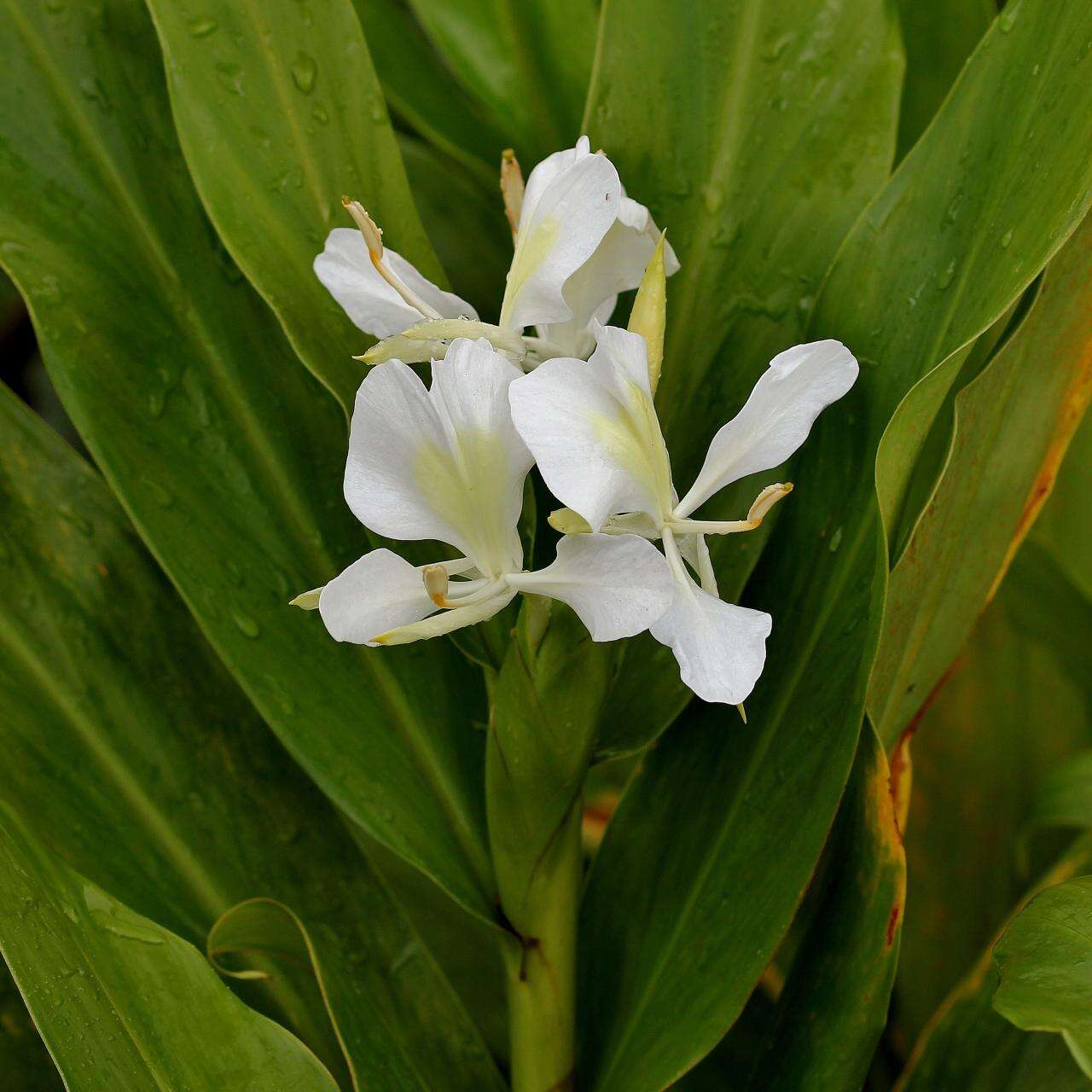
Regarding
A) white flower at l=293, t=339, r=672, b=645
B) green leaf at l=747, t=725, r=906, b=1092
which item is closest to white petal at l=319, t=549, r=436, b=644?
white flower at l=293, t=339, r=672, b=645

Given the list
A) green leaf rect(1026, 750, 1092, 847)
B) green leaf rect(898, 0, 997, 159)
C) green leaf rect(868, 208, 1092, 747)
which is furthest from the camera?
green leaf rect(898, 0, 997, 159)

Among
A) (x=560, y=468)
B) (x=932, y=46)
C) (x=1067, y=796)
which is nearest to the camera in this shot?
(x=560, y=468)

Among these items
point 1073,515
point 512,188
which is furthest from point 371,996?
point 1073,515

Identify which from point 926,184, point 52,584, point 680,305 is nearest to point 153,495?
point 52,584

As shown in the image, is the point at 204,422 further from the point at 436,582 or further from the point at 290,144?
the point at 436,582

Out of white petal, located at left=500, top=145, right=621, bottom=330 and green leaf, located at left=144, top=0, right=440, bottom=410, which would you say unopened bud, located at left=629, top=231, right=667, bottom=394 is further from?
green leaf, located at left=144, top=0, right=440, bottom=410

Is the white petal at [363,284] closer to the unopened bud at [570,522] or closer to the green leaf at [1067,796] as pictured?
the unopened bud at [570,522]
